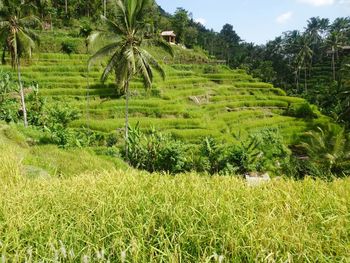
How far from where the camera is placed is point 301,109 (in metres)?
38.5

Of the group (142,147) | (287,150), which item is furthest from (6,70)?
(287,150)

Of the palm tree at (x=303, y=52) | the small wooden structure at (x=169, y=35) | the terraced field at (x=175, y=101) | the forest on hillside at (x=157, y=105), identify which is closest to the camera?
the forest on hillside at (x=157, y=105)

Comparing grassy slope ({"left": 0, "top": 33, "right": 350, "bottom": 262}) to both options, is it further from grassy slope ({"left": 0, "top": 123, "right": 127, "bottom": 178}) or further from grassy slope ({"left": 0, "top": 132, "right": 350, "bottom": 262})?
grassy slope ({"left": 0, "top": 123, "right": 127, "bottom": 178})

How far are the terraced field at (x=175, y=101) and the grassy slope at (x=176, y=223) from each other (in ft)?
73.6

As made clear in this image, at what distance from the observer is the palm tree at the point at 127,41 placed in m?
19.4

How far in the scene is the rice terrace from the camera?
3553 mm

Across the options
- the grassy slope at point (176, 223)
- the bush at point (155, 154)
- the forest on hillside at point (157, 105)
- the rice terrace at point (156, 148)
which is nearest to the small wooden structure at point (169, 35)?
the rice terrace at point (156, 148)

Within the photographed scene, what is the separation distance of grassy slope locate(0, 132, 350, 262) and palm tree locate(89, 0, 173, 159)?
1503 cm

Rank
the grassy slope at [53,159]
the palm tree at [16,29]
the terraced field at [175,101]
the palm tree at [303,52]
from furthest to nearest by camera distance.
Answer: the palm tree at [303,52] → the terraced field at [175,101] → the palm tree at [16,29] → the grassy slope at [53,159]

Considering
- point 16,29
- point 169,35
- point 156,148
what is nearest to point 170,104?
point 156,148

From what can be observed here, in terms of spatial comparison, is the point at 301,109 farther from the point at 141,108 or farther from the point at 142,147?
the point at 142,147

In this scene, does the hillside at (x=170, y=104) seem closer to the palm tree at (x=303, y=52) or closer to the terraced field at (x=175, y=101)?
the terraced field at (x=175, y=101)

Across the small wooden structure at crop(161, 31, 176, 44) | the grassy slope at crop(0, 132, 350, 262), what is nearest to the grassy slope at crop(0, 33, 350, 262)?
the grassy slope at crop(0, 132, 350, 262)

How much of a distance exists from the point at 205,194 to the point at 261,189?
90 centimetres
